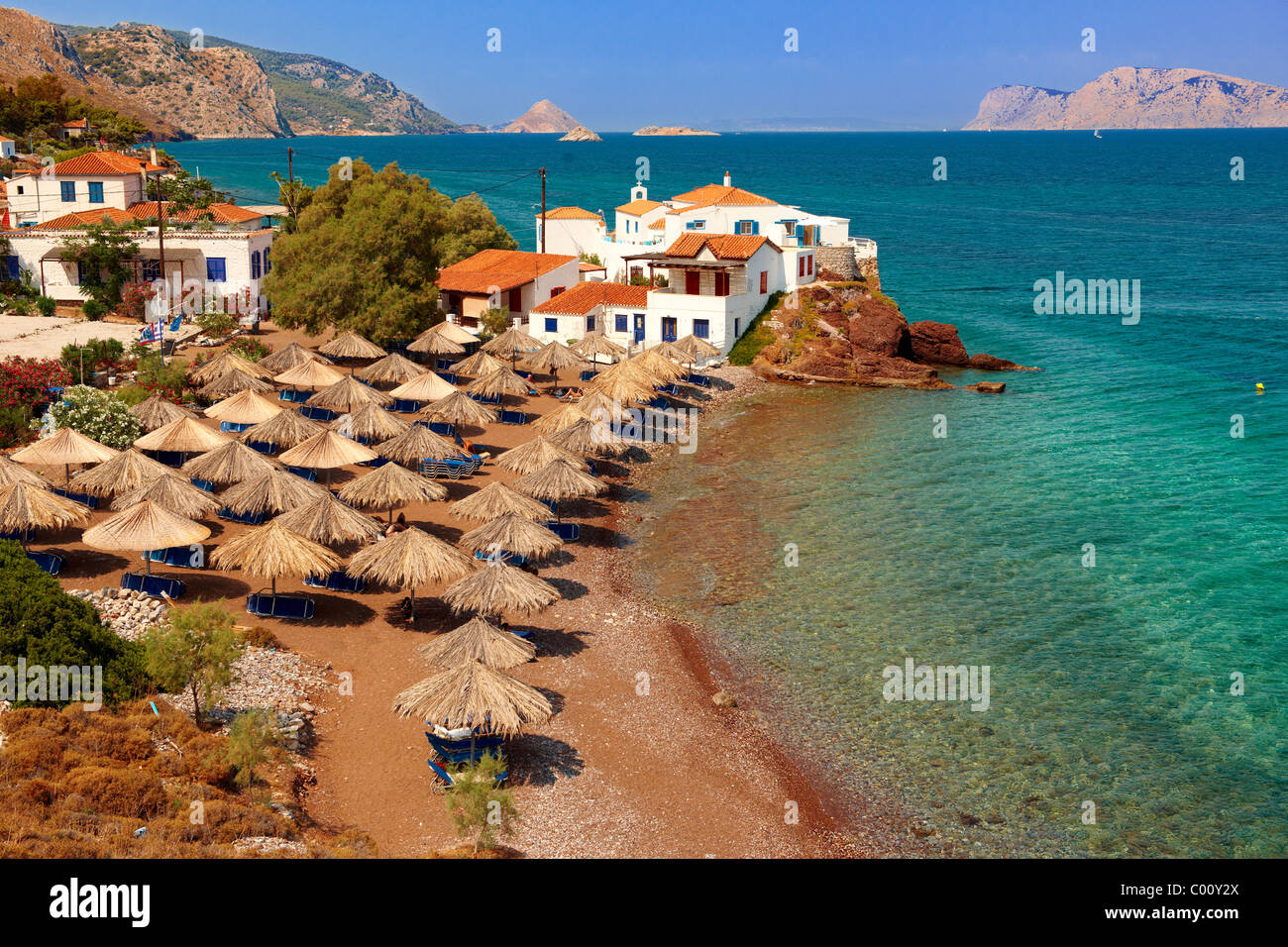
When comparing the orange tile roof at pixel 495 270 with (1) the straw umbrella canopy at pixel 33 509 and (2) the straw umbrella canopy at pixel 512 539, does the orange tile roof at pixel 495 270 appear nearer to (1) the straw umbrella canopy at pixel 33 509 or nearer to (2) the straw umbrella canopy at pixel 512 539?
(2) the straw umbrella canopy at pixel 512 539

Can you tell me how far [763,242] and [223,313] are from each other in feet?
91.6

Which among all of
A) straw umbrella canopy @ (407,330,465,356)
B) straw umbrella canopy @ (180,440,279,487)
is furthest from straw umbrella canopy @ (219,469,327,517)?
straw umbrella canopy @ (407,330,465,356)

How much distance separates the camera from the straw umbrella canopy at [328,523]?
79.6ft

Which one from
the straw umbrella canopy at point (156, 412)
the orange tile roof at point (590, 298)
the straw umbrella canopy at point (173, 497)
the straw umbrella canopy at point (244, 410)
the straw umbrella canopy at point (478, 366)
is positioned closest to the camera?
the straw umbrella canopy at point (173, 497)

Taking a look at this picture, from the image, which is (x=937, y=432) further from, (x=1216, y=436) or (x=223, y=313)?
(x=223, y=313)

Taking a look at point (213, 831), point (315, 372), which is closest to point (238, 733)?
point (213, 831)

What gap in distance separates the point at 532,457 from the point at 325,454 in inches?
238

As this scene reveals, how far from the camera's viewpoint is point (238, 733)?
54.0ft

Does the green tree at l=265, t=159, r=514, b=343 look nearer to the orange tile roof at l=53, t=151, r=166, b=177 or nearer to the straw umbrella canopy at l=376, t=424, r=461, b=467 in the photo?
the straw umbrella canopy at l=376, t=424, r=461, b=467

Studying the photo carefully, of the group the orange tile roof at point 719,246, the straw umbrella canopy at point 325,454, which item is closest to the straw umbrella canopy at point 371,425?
the straw umbrella canopy at point 325,454

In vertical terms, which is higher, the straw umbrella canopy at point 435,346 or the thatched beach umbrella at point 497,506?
the straw umbrella canopy at point 435,346

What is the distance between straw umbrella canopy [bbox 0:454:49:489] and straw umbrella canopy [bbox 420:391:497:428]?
517 inches

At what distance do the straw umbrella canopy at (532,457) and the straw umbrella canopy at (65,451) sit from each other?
437 inches

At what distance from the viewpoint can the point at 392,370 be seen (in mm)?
42125
